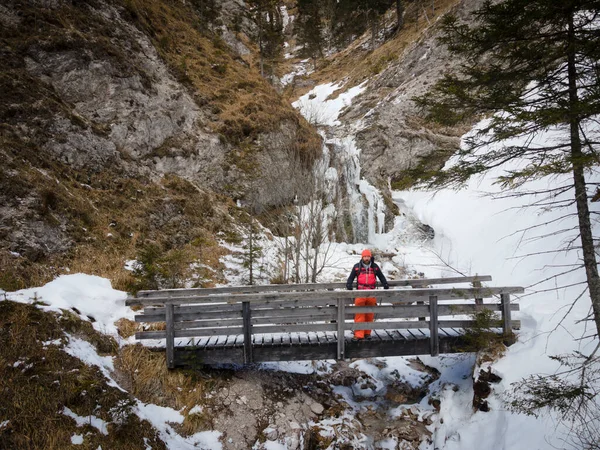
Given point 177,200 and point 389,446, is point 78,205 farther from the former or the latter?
point 389,446

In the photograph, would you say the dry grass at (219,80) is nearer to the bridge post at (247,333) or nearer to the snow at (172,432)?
the bridge post at (247,333)

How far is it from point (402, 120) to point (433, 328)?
19.4 m

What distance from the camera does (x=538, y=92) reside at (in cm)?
482

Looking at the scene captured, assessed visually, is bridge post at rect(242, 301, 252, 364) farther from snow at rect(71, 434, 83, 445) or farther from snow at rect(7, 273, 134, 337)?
snow at rect(71, 434, 83, 445)

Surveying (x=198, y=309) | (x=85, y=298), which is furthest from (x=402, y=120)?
(x=85, y=298)

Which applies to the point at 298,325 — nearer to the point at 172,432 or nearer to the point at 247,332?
the point at 247,332

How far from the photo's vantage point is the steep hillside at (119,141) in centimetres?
843

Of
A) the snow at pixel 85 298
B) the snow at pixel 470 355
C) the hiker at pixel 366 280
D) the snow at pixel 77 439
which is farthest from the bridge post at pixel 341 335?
the snow at pixel 85 298

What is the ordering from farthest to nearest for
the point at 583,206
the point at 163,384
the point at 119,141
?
the point at 119,141, the point at 163,384, the point at 583,206

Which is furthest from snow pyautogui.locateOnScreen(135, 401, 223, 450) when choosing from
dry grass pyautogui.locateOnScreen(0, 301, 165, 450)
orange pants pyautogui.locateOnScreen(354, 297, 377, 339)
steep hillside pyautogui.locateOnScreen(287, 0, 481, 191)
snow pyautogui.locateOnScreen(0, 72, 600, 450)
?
steep hillside pyautogui.locateOnScreen(287, 0, 481, 191)

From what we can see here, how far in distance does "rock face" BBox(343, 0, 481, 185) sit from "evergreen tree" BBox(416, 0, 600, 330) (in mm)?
16096

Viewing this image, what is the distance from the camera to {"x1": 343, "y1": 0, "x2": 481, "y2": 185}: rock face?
71.9ft

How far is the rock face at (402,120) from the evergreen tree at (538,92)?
1610 centimetres

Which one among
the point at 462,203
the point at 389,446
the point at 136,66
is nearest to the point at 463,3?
the point at 462,203
